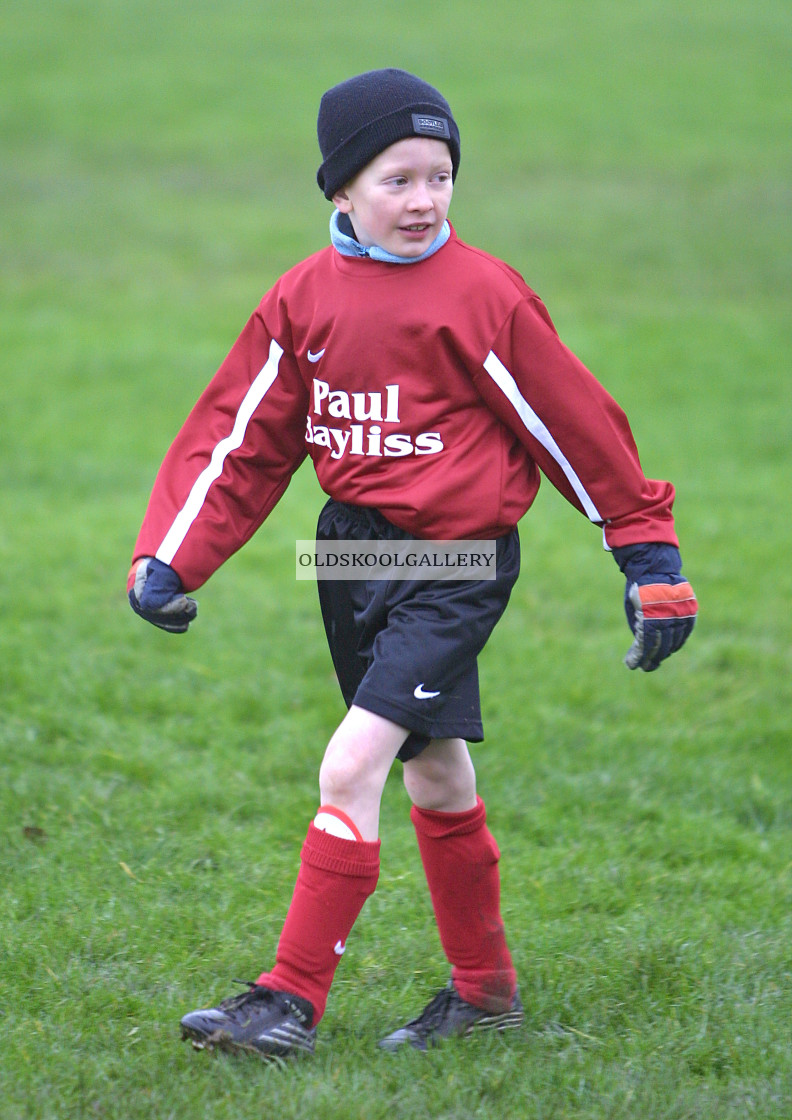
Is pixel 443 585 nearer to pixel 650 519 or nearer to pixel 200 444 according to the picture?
pixel 650 519

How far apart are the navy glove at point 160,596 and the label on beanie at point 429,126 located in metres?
1.06

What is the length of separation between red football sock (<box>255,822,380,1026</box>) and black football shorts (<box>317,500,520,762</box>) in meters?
0.28

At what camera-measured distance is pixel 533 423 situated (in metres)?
2.86

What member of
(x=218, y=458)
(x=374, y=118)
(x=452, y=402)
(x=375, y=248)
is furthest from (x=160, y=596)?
(x=374, y=118)

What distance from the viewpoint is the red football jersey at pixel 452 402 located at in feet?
9.23

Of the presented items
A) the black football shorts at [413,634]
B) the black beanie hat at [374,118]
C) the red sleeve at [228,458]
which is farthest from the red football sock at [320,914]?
the black beanie hat at [374,118]

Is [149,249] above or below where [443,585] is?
above

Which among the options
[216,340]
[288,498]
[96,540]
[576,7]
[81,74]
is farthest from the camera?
[576,7]

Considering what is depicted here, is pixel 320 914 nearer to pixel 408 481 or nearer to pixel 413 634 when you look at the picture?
pixel 413 634

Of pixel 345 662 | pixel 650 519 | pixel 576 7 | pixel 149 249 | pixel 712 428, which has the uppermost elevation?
pixel 576 7

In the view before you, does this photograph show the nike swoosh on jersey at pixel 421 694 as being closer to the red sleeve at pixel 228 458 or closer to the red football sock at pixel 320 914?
the red football sock at pixel 320 914

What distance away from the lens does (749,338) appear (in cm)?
1117

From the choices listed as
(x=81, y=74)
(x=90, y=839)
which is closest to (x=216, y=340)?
(x=90, y=839)

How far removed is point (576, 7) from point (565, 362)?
27.6 meters
